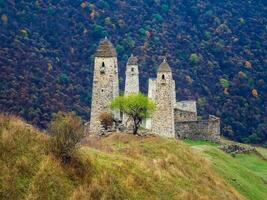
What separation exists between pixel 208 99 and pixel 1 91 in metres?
36.0

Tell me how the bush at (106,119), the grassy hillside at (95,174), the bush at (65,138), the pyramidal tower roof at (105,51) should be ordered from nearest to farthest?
the grassy hillside at (95,174), the bush at (65,138), the bush at (106,119), the pyramidal tower roof at (105,51)

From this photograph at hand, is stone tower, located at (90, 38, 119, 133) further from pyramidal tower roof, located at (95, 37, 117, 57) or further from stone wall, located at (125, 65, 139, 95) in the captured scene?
stone wall, located at (125, 65, 139, 95)

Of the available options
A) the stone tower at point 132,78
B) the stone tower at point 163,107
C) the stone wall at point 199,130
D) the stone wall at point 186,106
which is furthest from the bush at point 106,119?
the stone wall at point 186,106

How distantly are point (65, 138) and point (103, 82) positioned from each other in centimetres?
1667

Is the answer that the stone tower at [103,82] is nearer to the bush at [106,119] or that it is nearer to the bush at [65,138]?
the bush at [106,119]

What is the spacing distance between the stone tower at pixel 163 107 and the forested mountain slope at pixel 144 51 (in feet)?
70.7

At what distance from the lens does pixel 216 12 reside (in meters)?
114

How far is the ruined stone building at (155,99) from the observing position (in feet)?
121

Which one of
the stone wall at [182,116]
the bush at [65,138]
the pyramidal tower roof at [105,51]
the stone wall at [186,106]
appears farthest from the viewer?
the stone wall at [186,106]

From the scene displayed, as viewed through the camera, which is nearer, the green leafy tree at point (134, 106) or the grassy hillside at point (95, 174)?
the grassy hillside at point (95, 174)

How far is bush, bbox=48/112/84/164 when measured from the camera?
2005cm

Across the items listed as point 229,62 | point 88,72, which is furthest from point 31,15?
point 229,62

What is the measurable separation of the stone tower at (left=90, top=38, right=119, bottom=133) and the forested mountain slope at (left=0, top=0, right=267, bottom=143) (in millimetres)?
23979

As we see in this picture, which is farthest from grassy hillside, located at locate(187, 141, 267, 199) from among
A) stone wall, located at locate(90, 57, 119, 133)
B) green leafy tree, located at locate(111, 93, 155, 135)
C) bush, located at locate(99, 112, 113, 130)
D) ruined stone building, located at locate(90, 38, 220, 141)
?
stone wall, located at locate(90, 57, 119, 133)
